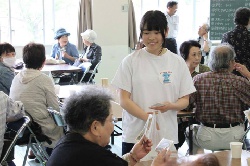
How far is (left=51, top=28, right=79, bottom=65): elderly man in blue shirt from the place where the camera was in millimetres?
7297

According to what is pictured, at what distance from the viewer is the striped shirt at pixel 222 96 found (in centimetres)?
325

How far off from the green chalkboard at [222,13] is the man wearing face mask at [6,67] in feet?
17.0

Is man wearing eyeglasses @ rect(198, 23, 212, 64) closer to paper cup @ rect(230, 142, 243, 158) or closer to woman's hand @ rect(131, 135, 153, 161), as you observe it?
paper cup @ rect(230, 142, 243, 158)

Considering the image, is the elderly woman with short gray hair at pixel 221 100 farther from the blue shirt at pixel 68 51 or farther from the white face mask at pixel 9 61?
the blue shirt at pixel 68 51

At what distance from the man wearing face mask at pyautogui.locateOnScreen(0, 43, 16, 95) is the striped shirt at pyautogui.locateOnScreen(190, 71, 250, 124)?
200 cm

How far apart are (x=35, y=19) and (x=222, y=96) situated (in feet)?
19.7

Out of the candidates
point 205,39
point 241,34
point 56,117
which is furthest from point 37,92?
point 205,39

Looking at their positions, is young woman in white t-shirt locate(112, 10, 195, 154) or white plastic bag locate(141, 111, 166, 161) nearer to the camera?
white plastic bag locate(141, 111, 166, 161)

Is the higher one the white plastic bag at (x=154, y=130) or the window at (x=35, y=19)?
the window at (x=35, y=19)

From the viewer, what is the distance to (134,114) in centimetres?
255

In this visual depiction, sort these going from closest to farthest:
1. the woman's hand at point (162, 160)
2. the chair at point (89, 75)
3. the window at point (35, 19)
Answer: the woman's hand at point (162, 160), the chair at point (89, 75), the window at point (35, 19)

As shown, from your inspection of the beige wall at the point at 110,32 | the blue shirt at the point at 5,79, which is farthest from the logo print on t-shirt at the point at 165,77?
the beige wall at the point at 110,32

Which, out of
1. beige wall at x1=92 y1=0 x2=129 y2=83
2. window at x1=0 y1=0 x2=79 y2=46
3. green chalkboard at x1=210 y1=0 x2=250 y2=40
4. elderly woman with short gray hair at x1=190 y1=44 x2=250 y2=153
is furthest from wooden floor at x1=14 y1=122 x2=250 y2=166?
green chalkboard at x1=210 y1=0 x2=250 y2=40

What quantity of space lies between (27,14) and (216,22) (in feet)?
12.8
